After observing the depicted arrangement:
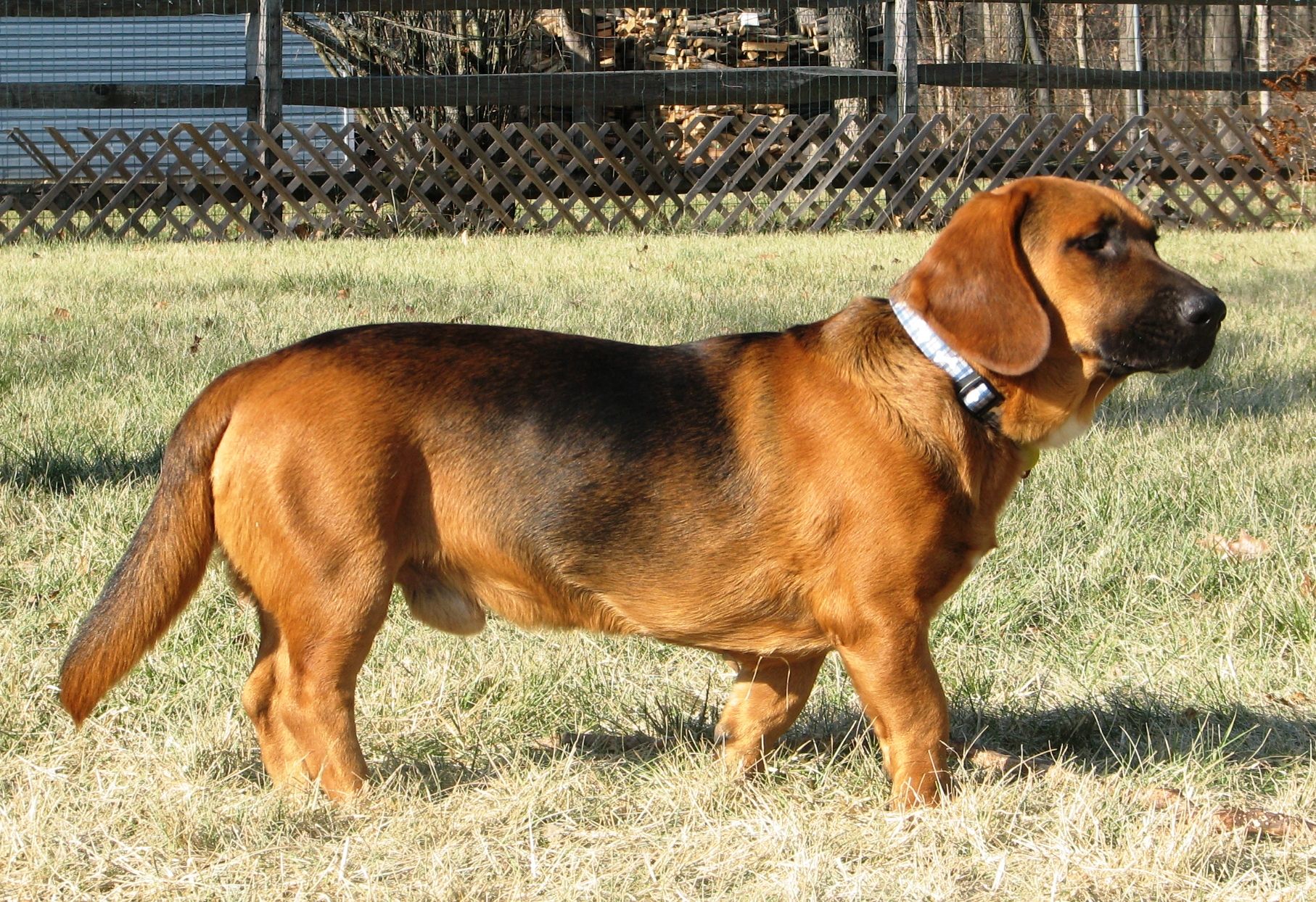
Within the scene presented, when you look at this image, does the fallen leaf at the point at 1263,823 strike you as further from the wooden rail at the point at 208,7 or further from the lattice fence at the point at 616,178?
the wooden rail at the point at 208,7

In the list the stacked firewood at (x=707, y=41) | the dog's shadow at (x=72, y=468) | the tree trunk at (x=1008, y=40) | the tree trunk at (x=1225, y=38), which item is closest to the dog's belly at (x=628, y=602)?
the dog's shadow at (x=72, y=468)

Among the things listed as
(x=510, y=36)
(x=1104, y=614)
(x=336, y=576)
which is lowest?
(x=1104, y=614)

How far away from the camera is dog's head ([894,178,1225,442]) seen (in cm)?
283

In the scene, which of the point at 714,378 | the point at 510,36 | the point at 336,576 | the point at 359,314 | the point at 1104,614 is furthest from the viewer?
the point at 510,36

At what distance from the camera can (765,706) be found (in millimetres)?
Result: 3244

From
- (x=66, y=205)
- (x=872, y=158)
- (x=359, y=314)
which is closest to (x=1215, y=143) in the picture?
(x=872, y=158)

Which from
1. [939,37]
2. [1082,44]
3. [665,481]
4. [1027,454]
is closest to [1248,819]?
[1027,454]

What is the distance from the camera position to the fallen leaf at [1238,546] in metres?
4.50

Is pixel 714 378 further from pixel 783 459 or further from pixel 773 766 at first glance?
pixel 773 766

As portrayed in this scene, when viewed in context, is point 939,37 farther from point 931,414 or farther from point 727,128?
point 931,414

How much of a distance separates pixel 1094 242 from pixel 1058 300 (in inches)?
5.5

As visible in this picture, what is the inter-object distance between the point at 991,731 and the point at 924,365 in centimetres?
108

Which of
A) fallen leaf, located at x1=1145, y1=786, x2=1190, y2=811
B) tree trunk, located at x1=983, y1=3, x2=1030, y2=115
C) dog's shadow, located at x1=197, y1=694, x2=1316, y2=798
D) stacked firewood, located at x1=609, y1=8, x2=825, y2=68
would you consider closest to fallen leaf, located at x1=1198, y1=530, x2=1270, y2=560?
dog's shadow, located at x1=197, y1=694, x2=1316, y2=798

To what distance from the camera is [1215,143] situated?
14.6 m
